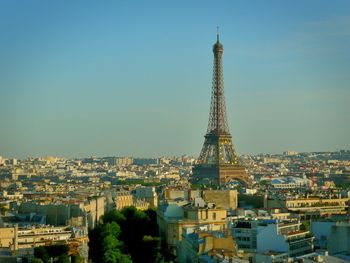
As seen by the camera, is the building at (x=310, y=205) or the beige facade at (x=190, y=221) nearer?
the beige facade at (x=190, y=221)

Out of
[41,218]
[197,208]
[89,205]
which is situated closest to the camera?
[197,208]

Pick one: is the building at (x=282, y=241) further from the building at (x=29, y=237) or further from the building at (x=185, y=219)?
the building at (x=29, y=237)

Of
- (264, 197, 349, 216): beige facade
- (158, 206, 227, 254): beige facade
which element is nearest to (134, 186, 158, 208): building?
(264, 197, 349, 216): beige facade

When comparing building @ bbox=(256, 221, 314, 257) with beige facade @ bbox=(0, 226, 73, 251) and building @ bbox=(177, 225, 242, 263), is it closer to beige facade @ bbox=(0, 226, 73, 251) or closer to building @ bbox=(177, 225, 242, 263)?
building @ bbox=(177, 225, 242, 263)

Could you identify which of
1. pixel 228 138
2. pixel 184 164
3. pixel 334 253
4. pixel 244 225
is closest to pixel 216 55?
pixel 228 138

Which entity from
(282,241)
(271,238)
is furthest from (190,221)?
(282,241)

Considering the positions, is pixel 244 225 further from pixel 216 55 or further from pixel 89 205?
pixel 216 55

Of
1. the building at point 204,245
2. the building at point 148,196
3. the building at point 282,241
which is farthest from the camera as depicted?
the building at point 148,196

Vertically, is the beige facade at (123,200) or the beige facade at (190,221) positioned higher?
the beige facade at (123,200)

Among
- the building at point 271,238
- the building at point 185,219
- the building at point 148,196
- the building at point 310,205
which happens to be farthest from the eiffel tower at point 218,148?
the building at point 271,238
